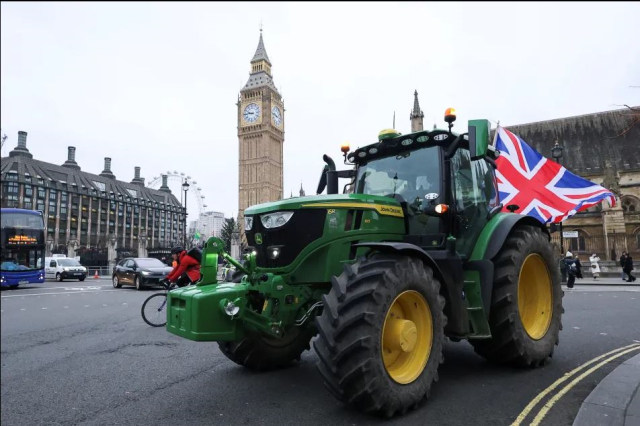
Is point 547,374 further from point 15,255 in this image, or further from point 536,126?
point 536,126

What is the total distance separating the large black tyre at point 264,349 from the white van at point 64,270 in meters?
28.3

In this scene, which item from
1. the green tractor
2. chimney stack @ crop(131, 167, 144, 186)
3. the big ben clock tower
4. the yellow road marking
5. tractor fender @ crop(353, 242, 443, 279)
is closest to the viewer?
the green tractor

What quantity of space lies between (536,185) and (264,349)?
1072cm

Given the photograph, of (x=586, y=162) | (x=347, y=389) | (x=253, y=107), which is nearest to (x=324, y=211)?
(x=347, y=389)

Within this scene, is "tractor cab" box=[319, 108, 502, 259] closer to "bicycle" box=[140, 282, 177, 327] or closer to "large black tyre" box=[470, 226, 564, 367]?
"large black tyre" box=[470, 226, 564, 367]

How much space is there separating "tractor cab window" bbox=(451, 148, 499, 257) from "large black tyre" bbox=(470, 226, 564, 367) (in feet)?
1.23

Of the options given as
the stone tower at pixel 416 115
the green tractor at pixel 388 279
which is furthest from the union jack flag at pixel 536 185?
the stone tower at pixel 416 115

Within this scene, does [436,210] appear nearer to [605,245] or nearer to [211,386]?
[211,386]

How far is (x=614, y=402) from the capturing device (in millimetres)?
3490

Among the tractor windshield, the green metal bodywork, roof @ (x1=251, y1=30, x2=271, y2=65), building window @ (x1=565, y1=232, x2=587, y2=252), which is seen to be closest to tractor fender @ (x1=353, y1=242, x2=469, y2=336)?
the green metal bodywork

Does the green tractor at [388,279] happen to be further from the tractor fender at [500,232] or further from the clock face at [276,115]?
the clock face at [276,115]

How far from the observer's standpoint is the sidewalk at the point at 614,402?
3115 mm

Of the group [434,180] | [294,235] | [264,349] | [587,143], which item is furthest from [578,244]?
[294,235]

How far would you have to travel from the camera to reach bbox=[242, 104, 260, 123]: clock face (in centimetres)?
9388
